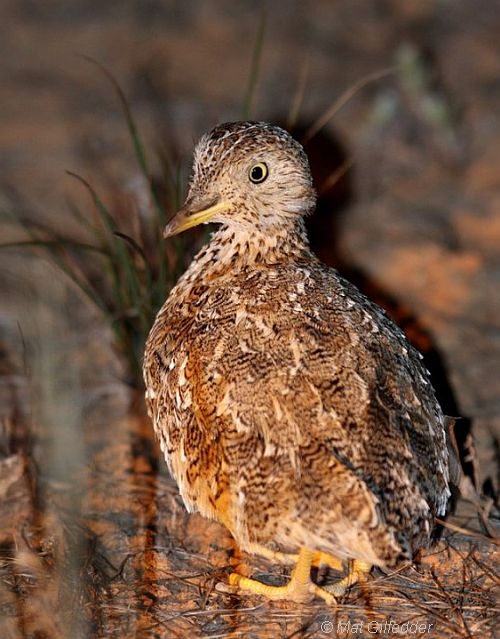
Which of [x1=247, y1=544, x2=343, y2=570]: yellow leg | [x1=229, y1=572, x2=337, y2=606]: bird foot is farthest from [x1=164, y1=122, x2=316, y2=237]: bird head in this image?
[x1=229, y1=572, x2=337, y2=606]: bird foot

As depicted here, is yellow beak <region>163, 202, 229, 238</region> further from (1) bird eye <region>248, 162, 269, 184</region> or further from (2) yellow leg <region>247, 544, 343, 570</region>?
(2) yellow leg <region>247, 544, 343, 570</region>

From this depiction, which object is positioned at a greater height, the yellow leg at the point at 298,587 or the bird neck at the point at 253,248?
the bird neck at the point at 253,248

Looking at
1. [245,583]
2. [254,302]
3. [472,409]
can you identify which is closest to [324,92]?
[472,409]

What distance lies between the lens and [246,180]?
4.20 m

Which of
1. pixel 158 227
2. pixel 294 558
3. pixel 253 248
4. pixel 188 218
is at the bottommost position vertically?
pixel 294 558

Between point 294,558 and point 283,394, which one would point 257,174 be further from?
point 294,558

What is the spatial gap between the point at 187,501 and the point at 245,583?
0.45m

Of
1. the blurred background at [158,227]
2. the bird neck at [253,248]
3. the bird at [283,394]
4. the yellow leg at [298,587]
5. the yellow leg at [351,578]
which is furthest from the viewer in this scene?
the bird neck at [253,248]

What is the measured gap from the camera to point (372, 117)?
793 cm

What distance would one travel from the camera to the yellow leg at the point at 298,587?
12.8 ft

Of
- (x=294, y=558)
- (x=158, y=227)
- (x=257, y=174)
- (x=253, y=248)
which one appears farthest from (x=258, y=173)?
(x=294, y=558)

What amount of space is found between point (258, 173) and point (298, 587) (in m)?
1.82

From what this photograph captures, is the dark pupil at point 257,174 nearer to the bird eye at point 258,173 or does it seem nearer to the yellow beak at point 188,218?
the bird eye at point 258,173

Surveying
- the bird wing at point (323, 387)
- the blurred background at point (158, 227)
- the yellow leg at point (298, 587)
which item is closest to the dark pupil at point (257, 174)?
the bird wing at point (323, 387)
